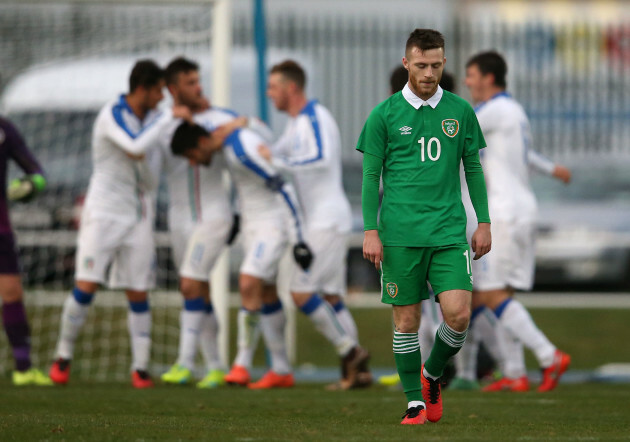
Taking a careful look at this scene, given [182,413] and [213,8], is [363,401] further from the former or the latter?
[213,8]

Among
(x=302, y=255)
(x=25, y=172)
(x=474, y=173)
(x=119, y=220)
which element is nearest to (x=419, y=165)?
(x=474, y=173)

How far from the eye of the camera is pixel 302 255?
9883 millimetres

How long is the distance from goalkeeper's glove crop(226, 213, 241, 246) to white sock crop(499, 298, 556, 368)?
2.44 m

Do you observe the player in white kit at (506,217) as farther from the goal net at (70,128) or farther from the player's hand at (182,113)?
the goal net at (70,128)

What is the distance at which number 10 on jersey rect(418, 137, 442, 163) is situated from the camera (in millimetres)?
6758

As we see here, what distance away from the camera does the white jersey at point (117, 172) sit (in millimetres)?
10102

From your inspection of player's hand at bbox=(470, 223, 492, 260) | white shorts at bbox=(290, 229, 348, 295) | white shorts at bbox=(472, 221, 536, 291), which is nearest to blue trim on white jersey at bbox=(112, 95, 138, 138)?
white shorts at bbox=(290, 229, 348, 295)

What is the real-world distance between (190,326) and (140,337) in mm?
453

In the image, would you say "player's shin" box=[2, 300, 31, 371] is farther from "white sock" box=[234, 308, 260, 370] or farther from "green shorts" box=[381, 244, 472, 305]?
"green shorts" box=[381, 244, 472, 305]

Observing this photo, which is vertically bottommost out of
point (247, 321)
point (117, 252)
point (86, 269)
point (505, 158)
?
point (247, 321)

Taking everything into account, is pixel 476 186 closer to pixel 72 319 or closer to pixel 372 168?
pixel 372 168

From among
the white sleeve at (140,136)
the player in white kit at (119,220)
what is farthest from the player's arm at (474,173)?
the player in white kit at (119,220)

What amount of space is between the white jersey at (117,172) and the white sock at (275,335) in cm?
131

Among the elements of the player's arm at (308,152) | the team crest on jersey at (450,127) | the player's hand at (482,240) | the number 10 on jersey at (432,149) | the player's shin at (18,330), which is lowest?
the player's shin at (18,330)
